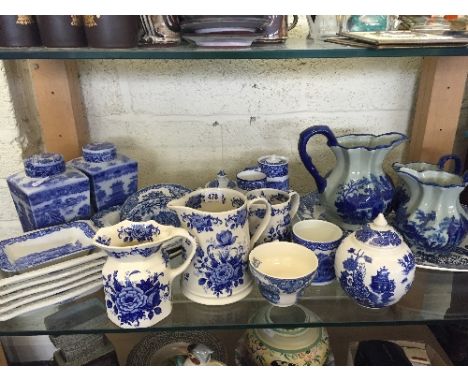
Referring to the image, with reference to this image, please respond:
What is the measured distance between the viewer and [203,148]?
3.00 feet

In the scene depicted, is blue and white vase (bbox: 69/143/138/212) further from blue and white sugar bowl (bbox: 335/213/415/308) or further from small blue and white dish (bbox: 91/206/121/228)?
blue and white sugar bowl (bbox: 335/213/415/308)

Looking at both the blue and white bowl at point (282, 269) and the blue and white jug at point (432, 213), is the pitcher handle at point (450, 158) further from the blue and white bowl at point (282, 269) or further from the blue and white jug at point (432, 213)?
the blue and white bowl at point (282, 269)

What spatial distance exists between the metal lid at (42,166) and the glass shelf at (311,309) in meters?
0.21

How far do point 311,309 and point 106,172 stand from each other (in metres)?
0.40

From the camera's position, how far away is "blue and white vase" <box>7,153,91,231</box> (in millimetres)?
689

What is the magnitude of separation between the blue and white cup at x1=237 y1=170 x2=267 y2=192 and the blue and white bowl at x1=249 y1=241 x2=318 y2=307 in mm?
112

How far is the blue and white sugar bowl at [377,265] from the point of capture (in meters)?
0.61

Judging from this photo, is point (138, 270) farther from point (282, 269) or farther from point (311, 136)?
point (311, 136)

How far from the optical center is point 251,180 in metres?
0.75

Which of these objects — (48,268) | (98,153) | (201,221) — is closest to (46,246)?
(48,268)

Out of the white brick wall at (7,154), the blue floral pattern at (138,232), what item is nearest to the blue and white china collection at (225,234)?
the blue floral pattern at (138,232)
